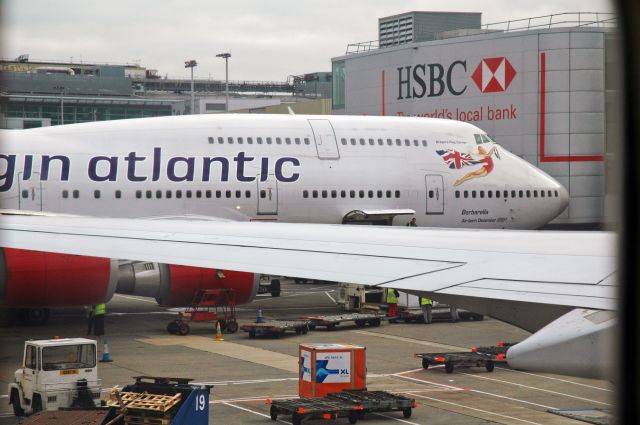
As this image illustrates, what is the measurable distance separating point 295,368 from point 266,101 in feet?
357

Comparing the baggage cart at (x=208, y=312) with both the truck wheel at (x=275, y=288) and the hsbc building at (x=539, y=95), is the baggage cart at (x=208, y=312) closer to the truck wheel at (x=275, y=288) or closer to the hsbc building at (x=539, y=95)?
the truck wheel at (x=275, y=288)

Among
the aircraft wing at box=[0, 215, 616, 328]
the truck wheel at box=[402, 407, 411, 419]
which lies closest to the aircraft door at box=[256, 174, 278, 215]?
the truck wheel at box=[402, 407, 411, 419]

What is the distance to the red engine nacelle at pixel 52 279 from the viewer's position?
22531mm

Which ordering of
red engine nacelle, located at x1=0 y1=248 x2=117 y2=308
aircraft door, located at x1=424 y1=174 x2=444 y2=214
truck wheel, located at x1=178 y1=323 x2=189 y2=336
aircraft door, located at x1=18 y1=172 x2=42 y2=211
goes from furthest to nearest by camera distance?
aircraft door, located at x1=424 y1=174 x2=444 y2=214 → aircraft door, located at x1=18 y1=172 x2=42 y2=211 → truck wheel, located at x1=178 y1=323 x2=189 y2=336 → red engine nacelle, located at x1=0 y1=248 x2=117 y2=308

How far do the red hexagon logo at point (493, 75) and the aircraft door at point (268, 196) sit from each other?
19.7 metres

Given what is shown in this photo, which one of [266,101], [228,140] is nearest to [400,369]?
[228,140]

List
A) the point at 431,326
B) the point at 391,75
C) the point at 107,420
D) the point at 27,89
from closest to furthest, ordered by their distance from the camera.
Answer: the point at 107,420
the point at 431,326
the point at 391,75
the point at 27,89

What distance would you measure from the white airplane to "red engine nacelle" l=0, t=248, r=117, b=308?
0.08 feet

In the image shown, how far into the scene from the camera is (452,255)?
28.7 feet

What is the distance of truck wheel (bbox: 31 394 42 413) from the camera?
16359 millimetres

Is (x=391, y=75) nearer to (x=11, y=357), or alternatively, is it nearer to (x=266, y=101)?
(x=11, y=357)

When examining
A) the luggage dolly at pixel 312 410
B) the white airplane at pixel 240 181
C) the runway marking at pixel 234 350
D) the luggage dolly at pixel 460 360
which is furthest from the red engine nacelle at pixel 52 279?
the luggage dolly at pixel 312 410

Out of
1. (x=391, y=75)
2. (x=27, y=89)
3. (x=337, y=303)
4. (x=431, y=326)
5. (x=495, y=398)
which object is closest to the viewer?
(x=495, y=398)

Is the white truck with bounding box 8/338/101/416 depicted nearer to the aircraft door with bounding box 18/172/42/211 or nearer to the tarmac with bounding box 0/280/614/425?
the tarmac with bounding box 0/280/614/425
